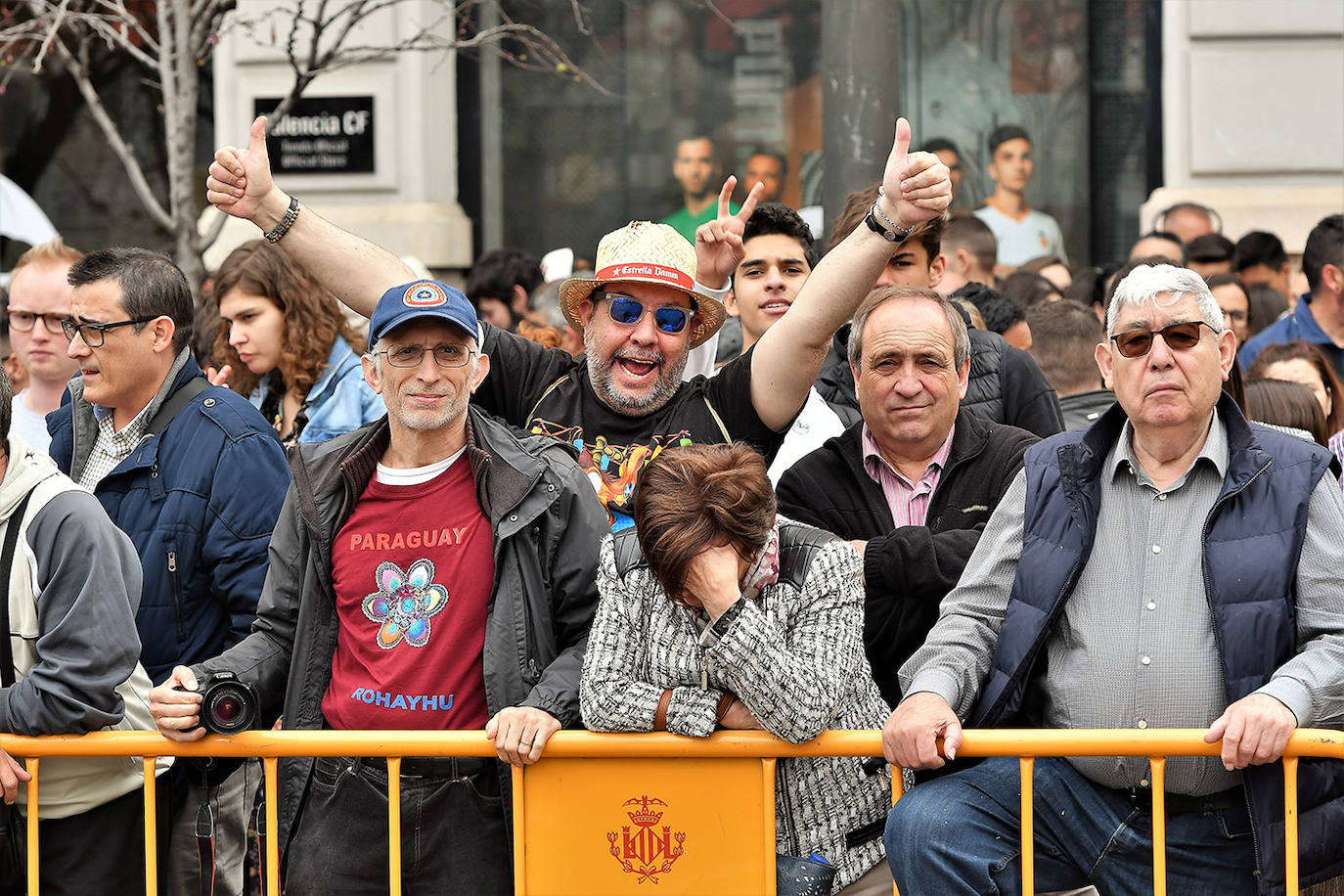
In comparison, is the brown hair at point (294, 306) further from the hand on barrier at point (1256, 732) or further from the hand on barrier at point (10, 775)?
the hand on barrier at point (1256, 732)

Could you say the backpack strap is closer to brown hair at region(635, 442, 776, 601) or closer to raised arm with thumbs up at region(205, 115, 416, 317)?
raised arm with thumbs up at region(205, 115, 416, 317)

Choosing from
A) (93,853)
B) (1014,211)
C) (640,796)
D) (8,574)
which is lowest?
(93,853)

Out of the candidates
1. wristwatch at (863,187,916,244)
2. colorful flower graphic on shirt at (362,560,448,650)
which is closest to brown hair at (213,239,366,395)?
colorful flower graphic on shirt at (362,560,448,650)

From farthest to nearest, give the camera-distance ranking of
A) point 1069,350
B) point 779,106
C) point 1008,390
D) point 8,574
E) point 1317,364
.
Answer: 1. point 779,106
2. point 1317,364
3. point 1069,350
4. point 1008,390
5. point 8,574

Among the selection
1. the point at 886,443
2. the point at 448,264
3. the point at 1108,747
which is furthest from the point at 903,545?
the point at 448,264

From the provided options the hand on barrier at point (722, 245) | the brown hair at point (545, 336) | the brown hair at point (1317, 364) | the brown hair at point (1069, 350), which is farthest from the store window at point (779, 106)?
the hand on barrier at point (722, 245)

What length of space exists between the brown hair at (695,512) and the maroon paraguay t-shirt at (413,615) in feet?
1.74

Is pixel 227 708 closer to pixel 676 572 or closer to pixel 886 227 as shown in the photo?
pixel 676 572

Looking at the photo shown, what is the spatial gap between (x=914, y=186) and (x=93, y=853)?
8.81ft

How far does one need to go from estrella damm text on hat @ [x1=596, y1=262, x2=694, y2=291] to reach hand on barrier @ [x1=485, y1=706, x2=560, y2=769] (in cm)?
134

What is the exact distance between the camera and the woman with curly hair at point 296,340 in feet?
19.9

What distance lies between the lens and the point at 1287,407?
227 inches

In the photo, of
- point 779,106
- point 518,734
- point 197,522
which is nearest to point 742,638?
point 518,734

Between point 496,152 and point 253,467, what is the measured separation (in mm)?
7317
